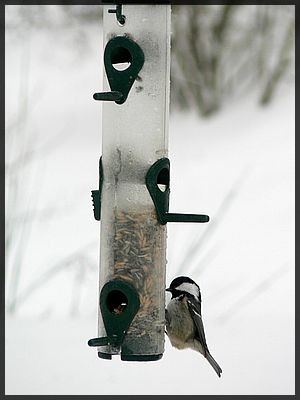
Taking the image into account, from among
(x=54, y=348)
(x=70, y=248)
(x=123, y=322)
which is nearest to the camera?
(x=123, y=322)

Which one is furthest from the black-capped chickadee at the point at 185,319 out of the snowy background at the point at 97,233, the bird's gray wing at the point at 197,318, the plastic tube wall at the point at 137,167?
the snowy background at the point at 97,233

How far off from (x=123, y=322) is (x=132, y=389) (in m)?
1.02

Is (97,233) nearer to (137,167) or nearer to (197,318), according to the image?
(197,318)

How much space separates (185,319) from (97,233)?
4.17 metres

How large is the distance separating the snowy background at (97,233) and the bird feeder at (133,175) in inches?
34.1

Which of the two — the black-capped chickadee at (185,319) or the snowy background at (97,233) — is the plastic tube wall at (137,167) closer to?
the black-capped chickadee at (185,319)

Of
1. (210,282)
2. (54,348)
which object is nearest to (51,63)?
(210,282)

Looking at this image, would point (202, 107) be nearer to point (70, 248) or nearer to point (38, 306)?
point (70, 248)

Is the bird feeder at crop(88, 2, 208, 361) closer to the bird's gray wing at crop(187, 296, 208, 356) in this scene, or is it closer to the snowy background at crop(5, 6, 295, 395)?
the bird's gray wing at crop(187, 296, 208, 356)

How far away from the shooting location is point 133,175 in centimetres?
351

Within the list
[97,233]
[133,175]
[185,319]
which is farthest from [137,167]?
[97,233]

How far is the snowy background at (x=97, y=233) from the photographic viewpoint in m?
4.68

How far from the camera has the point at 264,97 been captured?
10031 mm

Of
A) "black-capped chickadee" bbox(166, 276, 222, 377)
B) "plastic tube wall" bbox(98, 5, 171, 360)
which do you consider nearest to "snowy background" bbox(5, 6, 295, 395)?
"black-capped chickadee" bbox(166, 276, 222, 377)
